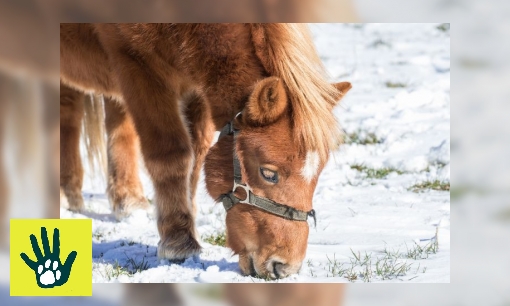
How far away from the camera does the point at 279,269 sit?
2936mm

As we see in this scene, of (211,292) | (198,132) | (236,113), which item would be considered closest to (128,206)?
(198,132)

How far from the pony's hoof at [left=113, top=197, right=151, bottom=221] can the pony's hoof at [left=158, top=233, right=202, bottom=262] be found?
0.94m

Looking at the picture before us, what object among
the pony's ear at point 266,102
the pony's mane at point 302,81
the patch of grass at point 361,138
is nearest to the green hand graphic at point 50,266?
the pony's ear at point 266,102

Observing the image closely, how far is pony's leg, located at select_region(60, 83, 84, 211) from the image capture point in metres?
4.47

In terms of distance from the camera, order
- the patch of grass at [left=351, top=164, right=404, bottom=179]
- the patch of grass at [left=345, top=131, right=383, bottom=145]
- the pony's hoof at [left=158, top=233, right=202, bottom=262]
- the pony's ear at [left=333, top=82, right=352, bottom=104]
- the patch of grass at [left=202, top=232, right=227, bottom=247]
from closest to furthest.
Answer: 1. the pony's ear at [left=333, top=82, right=352, bottom=104]
2. the pony's hoof at [left=158, top=233, right=202, bottom=262]
3. the patch of grass at [left=202, top=232, right=227, bottom=247]
4. the patch of grass at [left=351, top=164, right=404, bottom=179]
5. the patch of grass at [left=345, top=131, right=383, bottom=145]

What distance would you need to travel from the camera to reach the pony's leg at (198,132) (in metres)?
3.73

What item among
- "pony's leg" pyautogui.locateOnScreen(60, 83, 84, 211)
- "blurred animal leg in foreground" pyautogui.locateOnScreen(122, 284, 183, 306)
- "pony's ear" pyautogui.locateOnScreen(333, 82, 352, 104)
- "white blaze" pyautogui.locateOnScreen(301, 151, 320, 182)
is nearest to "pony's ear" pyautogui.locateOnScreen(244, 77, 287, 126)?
"white blaze" pyautogui.locateOnScreen(301, 151, 320, 182)

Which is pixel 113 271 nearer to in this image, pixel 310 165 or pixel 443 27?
pixel 310 165

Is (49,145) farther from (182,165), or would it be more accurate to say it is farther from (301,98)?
(301,98)

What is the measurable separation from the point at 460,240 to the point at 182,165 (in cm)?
144

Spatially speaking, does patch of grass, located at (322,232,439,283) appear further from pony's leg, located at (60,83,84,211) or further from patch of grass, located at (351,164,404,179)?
pony's leg, located at (60,83,84,211)

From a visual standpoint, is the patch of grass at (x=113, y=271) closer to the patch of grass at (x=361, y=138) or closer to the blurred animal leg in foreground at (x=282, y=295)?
the blurred animal leg in foreground at (x=282, y=295)

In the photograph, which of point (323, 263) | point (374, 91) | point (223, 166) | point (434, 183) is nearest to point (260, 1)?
point (223, 166)

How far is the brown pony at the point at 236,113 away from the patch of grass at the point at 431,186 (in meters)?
1.21
